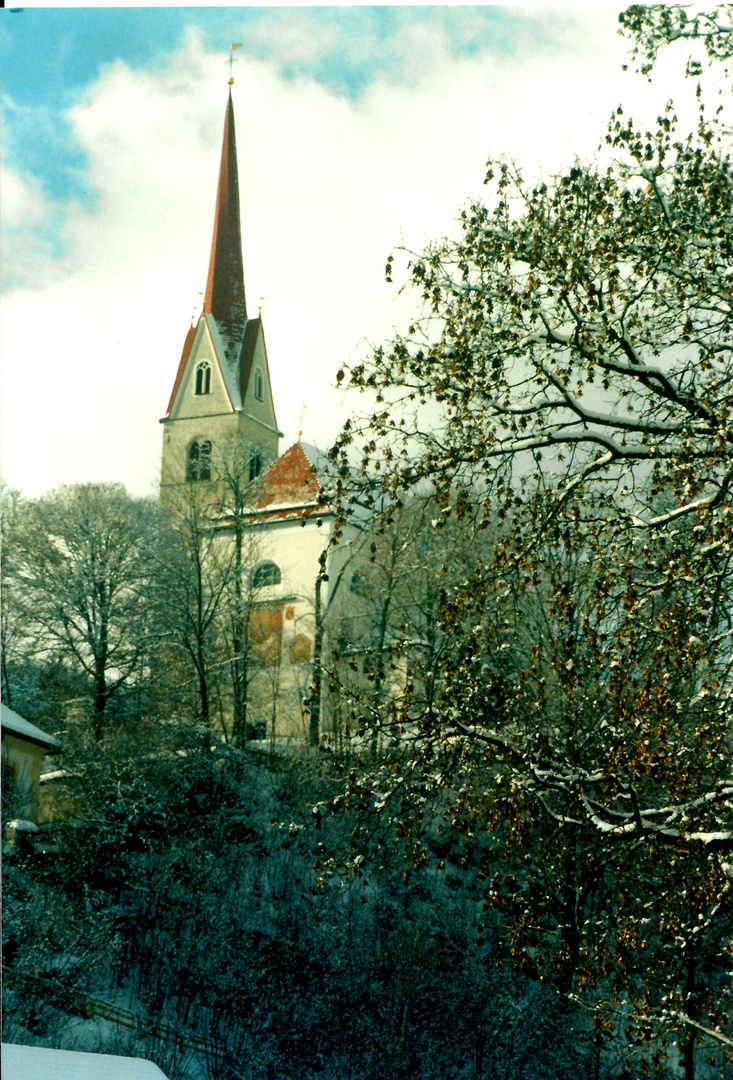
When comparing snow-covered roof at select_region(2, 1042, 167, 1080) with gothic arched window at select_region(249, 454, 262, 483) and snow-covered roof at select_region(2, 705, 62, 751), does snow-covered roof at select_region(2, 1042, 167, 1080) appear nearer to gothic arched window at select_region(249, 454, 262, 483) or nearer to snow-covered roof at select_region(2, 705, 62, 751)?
snow-covered roof at select_region(2, 705, 62, 751)

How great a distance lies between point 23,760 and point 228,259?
6.66 m

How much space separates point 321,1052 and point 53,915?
2.90 m

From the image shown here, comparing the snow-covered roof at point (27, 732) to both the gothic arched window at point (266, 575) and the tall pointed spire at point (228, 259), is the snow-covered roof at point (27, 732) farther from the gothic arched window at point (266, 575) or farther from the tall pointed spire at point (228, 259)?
the tall pointed spire at point (228, 259)

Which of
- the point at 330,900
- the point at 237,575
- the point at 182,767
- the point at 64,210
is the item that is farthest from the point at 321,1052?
the point at 64,210

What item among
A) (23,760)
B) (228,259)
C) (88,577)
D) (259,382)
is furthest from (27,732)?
(228,259)

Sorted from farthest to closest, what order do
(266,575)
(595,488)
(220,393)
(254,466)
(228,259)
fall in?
(220,393) → (266,575) → (254,466) → (228,259) → (595,488)

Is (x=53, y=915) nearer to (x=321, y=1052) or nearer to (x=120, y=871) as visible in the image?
(x=120, y=871)

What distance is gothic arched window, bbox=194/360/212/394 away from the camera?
15688 mm

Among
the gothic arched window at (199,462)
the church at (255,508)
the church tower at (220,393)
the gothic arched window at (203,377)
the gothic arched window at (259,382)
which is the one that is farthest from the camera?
the gothic arched window at (199,462)

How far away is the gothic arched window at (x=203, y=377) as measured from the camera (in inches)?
618

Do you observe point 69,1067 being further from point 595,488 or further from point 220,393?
point 220,393

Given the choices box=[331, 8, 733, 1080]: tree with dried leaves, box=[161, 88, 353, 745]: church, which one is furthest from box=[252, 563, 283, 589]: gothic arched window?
box=[331, 8, 733, 1080]: tree with dried leaves

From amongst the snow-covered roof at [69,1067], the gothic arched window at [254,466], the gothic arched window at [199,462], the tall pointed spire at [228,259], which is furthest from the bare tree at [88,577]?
the snow-covered roof at [69,1067]

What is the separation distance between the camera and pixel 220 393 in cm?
1675
